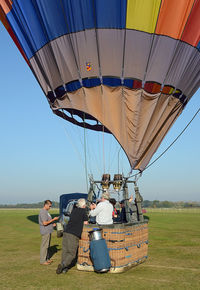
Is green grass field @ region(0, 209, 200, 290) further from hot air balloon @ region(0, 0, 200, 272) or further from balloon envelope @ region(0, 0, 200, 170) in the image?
balloon envelope @ region(0, 0, 200, 170)

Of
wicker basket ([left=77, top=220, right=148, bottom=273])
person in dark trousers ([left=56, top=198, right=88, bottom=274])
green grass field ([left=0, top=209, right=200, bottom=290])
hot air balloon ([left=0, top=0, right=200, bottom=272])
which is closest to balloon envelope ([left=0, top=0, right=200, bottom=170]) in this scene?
hot air balloon ([left=0, top=0, right=200, bottom=272])

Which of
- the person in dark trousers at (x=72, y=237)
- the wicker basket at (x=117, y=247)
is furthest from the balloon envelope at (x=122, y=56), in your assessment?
the person in dark trousers at (x=72, y=237)

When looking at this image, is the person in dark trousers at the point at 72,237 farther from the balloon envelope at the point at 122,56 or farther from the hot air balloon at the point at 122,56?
the balloon envelope at the point at 122,56

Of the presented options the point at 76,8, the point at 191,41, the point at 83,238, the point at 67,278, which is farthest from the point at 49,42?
the point at 67,278

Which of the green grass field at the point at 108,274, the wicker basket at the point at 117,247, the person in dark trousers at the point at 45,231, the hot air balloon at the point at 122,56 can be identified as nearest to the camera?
the green grass field at the point at 108,274

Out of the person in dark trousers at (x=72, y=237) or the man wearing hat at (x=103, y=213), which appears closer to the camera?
the person in dark trousers at (x=72, y=237)

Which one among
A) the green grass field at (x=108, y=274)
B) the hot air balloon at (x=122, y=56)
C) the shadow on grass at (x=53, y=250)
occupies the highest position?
the hot air balloon at (x=122, y=56)

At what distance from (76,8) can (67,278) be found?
27.2 ft

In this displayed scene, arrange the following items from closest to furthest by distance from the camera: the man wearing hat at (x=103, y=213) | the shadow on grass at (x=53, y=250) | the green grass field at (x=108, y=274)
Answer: the green grass field at (x=108, y=274), the man wearing hat at (x=103, y=213), the shadow on grass at (x=53, y=250)

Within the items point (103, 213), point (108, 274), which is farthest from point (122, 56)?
point (108, 274)

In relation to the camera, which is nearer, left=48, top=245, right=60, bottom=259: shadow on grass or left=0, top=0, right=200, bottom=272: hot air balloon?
left=48, top=245, right=60, bottom=259: shadow on grass

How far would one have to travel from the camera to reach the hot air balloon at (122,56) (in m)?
9.95

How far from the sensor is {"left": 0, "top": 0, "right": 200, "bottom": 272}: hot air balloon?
9.95 m

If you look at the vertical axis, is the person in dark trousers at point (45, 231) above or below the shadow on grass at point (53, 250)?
above
